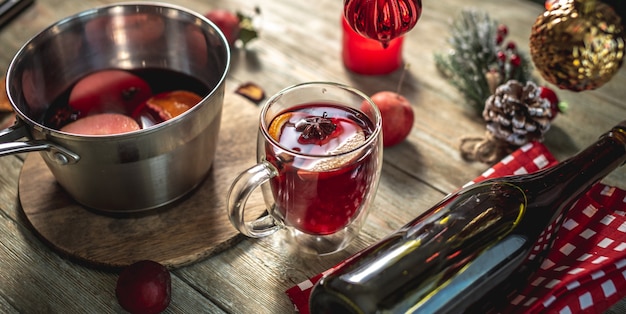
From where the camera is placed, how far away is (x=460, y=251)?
49cm

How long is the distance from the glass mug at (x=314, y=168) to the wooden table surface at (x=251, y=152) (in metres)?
0.03

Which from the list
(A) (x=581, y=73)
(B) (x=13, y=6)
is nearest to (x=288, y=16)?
(B) (x=13, y=6)

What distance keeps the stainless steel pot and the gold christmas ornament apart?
296 millimetres

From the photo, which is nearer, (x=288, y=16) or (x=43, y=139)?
(x=43, y=139)

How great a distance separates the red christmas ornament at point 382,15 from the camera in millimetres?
523

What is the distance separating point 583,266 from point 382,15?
27 centimetres

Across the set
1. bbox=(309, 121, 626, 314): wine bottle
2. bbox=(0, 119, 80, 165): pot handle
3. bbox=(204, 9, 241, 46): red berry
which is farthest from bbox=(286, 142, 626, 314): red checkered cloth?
bbox=(204, 9, 241, 46): red berry

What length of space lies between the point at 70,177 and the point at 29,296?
0.11 m

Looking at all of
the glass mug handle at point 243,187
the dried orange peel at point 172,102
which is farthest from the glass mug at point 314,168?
the dried orange peel at point 172,102

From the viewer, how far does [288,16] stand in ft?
3.16

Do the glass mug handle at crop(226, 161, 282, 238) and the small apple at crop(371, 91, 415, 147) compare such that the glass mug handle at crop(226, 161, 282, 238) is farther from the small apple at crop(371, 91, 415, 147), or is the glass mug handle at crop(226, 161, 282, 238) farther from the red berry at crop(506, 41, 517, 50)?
the red berry at crop(506, 41, 517, 50)

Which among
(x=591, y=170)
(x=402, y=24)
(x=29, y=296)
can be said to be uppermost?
(x=402, y=24)

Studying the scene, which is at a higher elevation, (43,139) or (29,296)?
(43,139)

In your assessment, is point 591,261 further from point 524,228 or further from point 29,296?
point 29,296
